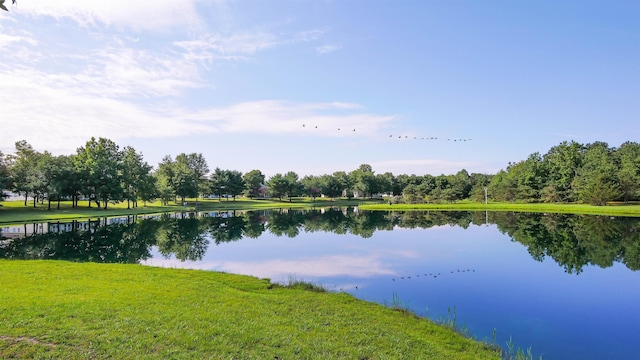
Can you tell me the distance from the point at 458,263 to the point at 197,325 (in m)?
17.8

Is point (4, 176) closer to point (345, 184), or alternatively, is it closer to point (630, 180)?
point (345, 184)

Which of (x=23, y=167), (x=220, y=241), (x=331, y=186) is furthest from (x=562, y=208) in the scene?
(x=23, y=167)

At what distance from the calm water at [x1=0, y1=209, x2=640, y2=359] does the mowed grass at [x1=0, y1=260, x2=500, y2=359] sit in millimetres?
3263

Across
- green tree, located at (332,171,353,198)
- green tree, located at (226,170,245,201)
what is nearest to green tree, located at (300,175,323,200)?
green tree, located at (332,171,353,198)

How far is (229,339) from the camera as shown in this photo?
25.7ft

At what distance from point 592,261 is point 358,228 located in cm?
2283

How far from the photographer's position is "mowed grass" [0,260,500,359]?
722 centimetres

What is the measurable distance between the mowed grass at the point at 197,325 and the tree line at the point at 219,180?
52.3 meters

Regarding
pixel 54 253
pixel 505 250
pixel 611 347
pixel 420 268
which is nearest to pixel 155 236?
pixel 54 253

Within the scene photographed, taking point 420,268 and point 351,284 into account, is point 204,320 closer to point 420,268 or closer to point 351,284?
point 351,284

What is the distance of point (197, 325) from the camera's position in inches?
336

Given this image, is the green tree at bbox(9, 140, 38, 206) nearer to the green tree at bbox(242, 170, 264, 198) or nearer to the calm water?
the calm water

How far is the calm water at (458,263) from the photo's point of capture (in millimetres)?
12078

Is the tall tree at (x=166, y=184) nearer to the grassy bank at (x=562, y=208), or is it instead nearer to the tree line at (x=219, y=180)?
the tree line at (x=219, y=180)
